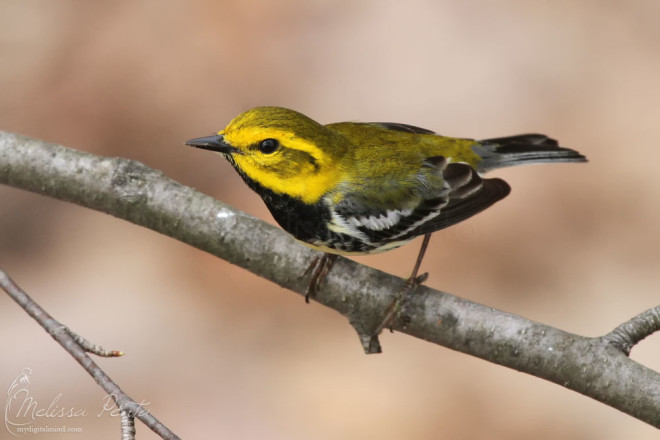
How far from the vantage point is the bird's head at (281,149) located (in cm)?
291

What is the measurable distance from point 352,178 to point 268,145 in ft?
1.37

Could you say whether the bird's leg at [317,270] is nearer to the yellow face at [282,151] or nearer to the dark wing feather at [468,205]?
the yellow face at [282,151]

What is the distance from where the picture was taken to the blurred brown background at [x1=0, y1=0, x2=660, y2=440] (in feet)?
15.4

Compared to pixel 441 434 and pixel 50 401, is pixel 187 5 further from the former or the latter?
pixel 441 434

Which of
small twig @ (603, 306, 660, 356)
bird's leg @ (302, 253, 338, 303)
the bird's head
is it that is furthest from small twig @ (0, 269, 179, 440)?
small twig @ (603, 306, 660, 356)

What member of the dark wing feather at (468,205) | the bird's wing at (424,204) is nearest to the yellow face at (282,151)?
the bird's wing at (424,204)

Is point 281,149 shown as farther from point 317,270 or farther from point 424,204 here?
point 424,204

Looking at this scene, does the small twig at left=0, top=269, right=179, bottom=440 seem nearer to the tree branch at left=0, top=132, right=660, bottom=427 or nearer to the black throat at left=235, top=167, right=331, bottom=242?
the tree branch at left=0, top=132, right=660, bottom=427

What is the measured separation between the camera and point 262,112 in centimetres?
292

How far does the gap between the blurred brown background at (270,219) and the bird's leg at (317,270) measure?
1.64m

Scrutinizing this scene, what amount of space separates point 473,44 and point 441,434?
285cm

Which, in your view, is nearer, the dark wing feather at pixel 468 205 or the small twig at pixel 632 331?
the small twig at pixel 632 331

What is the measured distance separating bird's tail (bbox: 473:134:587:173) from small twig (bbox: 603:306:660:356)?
1163 mm

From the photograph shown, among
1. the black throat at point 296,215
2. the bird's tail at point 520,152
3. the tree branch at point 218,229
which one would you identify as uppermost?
the bird's tail at point 520,152
